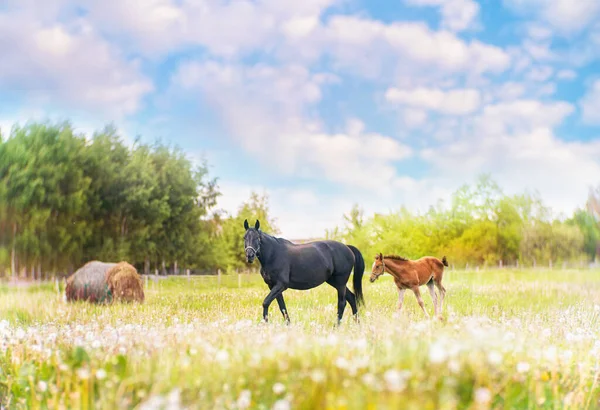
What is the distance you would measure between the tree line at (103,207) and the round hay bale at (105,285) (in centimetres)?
983

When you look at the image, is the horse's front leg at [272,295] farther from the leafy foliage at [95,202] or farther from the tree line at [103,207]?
the leafy foliage at [95,202]

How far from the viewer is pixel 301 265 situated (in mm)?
11414

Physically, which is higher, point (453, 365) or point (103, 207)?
point (103, 207)

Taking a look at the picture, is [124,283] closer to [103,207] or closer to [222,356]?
[222,356]

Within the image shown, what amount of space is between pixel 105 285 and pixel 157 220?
18.6 m

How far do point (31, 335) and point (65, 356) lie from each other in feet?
7.03

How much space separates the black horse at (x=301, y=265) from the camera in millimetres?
10812

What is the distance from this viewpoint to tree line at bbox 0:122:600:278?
14289mm

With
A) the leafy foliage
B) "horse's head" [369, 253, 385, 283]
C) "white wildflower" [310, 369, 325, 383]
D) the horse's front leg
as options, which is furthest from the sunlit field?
the leafy foliage

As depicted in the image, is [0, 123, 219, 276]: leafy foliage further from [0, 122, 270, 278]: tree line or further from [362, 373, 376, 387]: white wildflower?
[362, 373, 376, 387]: white wildflower

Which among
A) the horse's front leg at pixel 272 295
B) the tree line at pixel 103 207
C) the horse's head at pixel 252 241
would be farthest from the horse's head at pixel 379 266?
the tree line at pixel 103 207

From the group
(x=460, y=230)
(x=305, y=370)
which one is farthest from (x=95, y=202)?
(x=305, y=370)

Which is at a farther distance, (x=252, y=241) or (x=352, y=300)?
(x=352, y=300)

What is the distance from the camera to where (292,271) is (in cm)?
1131
